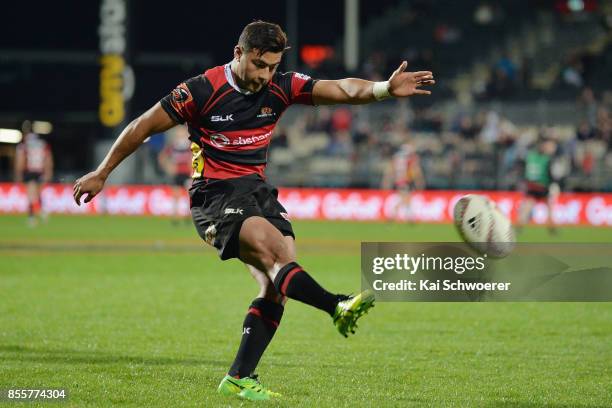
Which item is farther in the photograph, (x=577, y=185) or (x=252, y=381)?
(x=577, y=185)

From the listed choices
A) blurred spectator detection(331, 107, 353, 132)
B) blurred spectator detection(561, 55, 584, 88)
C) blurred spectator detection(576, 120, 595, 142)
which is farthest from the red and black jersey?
blurred spectator detection(331, 107, 353, 132)

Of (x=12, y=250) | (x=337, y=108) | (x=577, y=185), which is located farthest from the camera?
(x=337, y=108)

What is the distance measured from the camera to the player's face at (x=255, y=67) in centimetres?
667

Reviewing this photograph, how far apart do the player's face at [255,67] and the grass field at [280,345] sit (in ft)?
6.86

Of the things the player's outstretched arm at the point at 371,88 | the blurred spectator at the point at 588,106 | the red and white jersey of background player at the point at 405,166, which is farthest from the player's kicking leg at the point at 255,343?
the blurred spectator at the point at 588,106

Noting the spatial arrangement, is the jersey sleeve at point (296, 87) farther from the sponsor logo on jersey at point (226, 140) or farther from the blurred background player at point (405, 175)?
the blurred background player at point (405, 175)

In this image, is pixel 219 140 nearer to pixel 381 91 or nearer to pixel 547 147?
pixel 381 91

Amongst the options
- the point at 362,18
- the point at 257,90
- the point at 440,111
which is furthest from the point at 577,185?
the point at 257,90

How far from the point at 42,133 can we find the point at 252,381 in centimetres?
4063

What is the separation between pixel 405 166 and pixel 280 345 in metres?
20.5

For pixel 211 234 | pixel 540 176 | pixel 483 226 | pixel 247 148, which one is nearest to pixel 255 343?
pixel 211 234

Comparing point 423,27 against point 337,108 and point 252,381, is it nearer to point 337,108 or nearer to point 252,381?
point 337,108

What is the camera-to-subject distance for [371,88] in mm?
6840

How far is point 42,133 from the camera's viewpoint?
45719 millimetres
